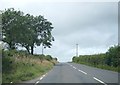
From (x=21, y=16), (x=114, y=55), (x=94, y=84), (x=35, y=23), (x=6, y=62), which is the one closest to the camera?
(x=94, y=84)

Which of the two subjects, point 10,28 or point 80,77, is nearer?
point 80,77

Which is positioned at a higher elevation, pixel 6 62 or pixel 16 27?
pixel 16 27

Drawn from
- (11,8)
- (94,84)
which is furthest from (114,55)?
(94,84)

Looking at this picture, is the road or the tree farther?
the tree

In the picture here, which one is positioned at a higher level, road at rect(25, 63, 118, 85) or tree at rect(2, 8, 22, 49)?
A: tree at rect(2, 8, 22, 49)

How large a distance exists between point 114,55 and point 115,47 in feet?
4.49

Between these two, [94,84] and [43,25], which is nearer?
[94,84]

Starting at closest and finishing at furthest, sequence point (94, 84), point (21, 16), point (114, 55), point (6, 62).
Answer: point (94, 84) < point (6, 62) < point (114, 55) < point (21, 16)

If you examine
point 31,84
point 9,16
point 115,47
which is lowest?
point 31,84

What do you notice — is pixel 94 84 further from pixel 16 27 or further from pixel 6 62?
pixel 16 27

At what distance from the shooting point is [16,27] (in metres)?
64.9

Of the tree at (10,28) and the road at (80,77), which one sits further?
the tree at (10,28)

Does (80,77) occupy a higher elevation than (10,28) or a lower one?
lower

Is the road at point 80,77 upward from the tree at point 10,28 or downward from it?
downward
